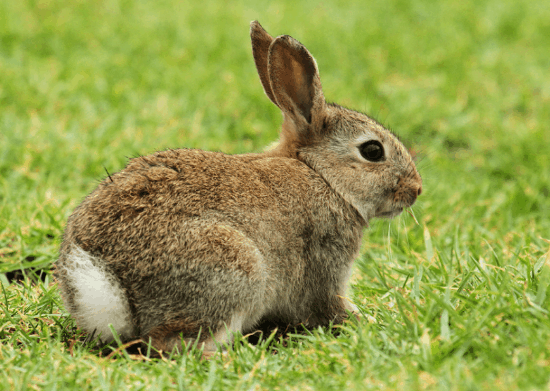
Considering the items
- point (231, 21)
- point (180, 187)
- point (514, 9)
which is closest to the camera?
point (180, 187)

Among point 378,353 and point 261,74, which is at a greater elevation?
point 261,74

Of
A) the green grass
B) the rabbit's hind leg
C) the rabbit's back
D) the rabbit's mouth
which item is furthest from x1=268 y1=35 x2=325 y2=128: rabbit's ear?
the rabbit's hind leg

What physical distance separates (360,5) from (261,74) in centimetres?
711

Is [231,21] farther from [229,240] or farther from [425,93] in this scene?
[229,240]

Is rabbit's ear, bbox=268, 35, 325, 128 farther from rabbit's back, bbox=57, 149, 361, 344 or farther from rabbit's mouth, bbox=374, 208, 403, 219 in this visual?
rabbit's mouth, bbox=374, 208, 403, 219

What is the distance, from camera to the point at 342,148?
13.4 feet

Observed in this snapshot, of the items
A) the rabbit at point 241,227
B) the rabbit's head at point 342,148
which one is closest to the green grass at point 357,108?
the rabbit at point 241,227

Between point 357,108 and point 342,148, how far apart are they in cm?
308

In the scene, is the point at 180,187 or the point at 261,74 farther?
the point at 261,74

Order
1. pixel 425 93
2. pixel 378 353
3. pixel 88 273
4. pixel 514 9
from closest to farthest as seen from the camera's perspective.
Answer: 1. pixel 378 353
2. pixel 88 273
3. pixel 425 93
4. pixel 514 9

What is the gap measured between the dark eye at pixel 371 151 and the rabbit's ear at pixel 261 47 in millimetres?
769

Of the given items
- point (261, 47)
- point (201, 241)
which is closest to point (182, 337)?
point (201, 241)

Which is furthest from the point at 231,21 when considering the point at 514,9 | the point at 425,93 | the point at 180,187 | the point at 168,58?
the point at 180,187

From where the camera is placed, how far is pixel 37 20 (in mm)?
8867
